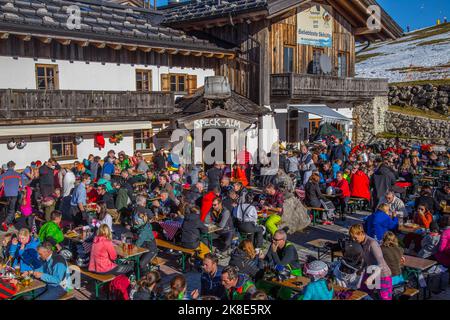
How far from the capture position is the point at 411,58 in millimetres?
75688

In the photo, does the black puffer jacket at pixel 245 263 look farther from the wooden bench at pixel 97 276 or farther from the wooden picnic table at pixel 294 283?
the wooden bench at pixel 97 276

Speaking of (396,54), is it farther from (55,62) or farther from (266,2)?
(55,62)

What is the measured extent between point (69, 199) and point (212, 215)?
418 centimetres

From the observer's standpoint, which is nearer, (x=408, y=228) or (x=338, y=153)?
(x=408, y=228)

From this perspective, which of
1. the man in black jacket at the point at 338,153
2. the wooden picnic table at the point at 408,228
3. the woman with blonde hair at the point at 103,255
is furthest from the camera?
the man in black jacket at the point at 338,153

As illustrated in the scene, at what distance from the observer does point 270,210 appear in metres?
13.1

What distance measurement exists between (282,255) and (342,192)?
6.65 meters

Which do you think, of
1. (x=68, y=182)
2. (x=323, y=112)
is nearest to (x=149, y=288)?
A: (x=68, y=182)

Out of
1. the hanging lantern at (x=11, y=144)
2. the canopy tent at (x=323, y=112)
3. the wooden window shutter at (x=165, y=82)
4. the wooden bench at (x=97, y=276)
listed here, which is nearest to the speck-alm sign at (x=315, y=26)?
the canopy tent at (x=323, y=112)

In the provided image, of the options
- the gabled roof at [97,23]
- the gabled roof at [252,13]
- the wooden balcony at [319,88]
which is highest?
the gabled roof at [252,13]

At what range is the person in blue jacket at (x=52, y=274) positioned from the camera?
8305 millimetres

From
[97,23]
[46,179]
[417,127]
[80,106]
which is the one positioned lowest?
[46,179]

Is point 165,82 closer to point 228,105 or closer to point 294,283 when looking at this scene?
point 228,105

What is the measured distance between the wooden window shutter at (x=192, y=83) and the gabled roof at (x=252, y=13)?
10.7 feet
